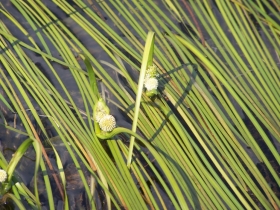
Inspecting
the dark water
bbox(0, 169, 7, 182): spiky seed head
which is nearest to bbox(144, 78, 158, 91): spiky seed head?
the dark water

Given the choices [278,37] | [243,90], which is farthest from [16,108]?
[278,37]

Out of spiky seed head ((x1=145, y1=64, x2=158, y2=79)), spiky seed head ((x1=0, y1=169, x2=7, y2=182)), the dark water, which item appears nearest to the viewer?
spiky seed head ((x1=0, y1=169, x2=7, y2=182))

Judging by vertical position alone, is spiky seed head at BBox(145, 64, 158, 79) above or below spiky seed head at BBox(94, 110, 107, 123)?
above

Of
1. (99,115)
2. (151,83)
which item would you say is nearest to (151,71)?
(151,83)

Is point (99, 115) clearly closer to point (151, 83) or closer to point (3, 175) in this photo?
point (151, 83)

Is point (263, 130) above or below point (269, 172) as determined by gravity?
above

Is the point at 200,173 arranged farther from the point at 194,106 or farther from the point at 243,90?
the point at 243,90

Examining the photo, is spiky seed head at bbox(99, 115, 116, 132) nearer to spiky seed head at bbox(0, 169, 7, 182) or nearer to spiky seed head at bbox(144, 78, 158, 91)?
spiky seed head at bbox(144, 78, 158, 91)

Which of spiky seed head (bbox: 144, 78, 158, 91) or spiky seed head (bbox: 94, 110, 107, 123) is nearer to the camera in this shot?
spiky seed head (bbox: 94, 110, 107, 123)
